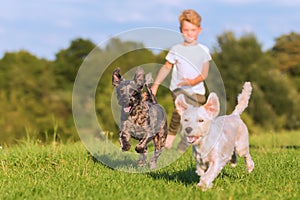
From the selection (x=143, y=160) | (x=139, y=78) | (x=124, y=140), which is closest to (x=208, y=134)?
(x=139, y=78)

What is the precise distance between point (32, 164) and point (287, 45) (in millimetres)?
65099

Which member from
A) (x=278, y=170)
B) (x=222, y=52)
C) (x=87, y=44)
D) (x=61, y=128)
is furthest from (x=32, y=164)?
(x=87, y=44)

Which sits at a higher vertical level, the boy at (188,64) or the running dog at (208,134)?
the boy at (188,64)

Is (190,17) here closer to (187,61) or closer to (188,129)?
(187,61)

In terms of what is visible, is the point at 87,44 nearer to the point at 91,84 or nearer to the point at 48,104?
the point at 48,104

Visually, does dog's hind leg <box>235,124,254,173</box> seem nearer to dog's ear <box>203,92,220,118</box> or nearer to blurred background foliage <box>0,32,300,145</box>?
dog's ear <box>203,92,220,118</box>

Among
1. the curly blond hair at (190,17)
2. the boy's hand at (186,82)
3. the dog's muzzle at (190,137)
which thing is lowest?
the dog's muzzle at (190,137)

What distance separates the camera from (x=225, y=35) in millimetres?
44438

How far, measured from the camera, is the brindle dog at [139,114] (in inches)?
255

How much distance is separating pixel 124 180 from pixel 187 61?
2.61 meters

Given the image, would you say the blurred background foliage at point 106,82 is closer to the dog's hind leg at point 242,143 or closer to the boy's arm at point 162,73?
the boy's arm at point 162,73

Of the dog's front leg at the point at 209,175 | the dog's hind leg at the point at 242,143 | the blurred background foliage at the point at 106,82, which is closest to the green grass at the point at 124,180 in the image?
the dog's front leg at the point at 209,175

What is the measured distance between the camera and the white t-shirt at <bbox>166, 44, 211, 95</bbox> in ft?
25.2

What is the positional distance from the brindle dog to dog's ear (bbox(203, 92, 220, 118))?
151 centimetres
